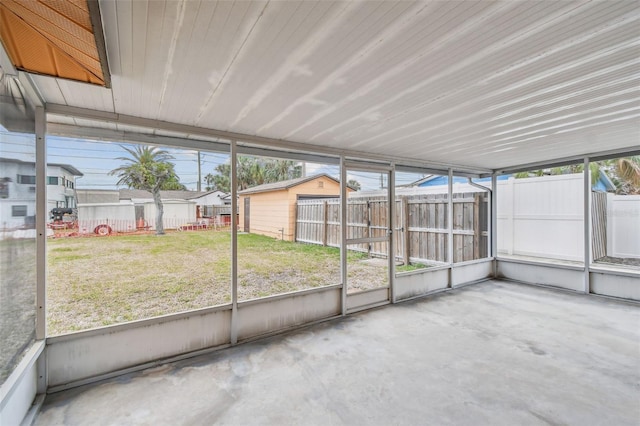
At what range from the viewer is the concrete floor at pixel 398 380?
1.87m

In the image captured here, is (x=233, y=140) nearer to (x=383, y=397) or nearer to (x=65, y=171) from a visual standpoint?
(x=65, y=171)

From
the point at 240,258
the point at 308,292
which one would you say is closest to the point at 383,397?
the point at 308,292

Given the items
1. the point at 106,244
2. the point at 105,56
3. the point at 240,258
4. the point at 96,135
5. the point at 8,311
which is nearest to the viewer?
the point at 105,56

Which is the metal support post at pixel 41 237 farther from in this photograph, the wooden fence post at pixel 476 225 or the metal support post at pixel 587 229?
the metal support post at pixel 587 229

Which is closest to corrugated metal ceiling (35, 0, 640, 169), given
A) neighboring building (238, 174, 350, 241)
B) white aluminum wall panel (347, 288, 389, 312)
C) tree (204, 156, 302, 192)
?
white aluminum wall panel (347, 288, 389, 312)

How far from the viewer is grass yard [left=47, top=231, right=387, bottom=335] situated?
10.3 ft

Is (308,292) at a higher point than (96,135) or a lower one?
lower

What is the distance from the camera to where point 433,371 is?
2391 millimetres

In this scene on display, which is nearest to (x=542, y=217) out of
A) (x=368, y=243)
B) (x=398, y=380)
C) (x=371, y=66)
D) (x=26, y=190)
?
(x=368, y=243)

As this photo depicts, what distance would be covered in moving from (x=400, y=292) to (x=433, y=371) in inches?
77.2

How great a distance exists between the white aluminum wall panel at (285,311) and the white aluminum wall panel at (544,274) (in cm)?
382

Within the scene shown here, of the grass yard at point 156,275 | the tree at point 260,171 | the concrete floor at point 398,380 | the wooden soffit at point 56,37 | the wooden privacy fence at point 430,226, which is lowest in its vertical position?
the concrete floor at point 398,380

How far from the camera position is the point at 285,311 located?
3.26 meters

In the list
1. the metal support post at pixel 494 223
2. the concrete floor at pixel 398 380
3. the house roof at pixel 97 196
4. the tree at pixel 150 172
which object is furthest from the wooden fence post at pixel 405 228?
the house roof at pixel 97 196
